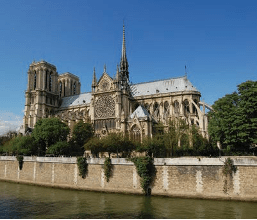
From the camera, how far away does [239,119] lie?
25.8 m

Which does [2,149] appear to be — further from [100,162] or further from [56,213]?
[56,213]

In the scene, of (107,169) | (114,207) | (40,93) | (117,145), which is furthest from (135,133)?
(40,93)

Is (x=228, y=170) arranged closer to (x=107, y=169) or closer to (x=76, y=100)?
(x=107, y=169)

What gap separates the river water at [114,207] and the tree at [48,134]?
16.2 m

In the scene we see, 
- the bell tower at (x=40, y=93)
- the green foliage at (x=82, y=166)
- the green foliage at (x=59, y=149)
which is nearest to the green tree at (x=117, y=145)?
the green foliage at (x=82, y=166)

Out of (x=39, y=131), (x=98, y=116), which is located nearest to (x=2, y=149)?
(x=39, y=131)

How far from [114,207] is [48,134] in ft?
76.9

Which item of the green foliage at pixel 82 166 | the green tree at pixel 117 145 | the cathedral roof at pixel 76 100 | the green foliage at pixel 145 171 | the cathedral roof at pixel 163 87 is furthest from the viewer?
the cathedral roof at pixel 76 100

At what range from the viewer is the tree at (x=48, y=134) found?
135ft

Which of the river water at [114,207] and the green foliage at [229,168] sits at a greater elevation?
the green foliage at [229,168]

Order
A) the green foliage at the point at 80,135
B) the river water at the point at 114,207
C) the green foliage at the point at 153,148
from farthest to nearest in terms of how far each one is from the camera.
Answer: the green foliage at the point at 80,135
the green foliage at the point at 153,148
the river water at the point at 114,207

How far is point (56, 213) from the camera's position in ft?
60.6

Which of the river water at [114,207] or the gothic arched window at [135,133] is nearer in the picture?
the river water at [114,207]

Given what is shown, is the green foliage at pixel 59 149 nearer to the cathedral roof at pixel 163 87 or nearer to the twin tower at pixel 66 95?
the twin tower at pixel 66 95
